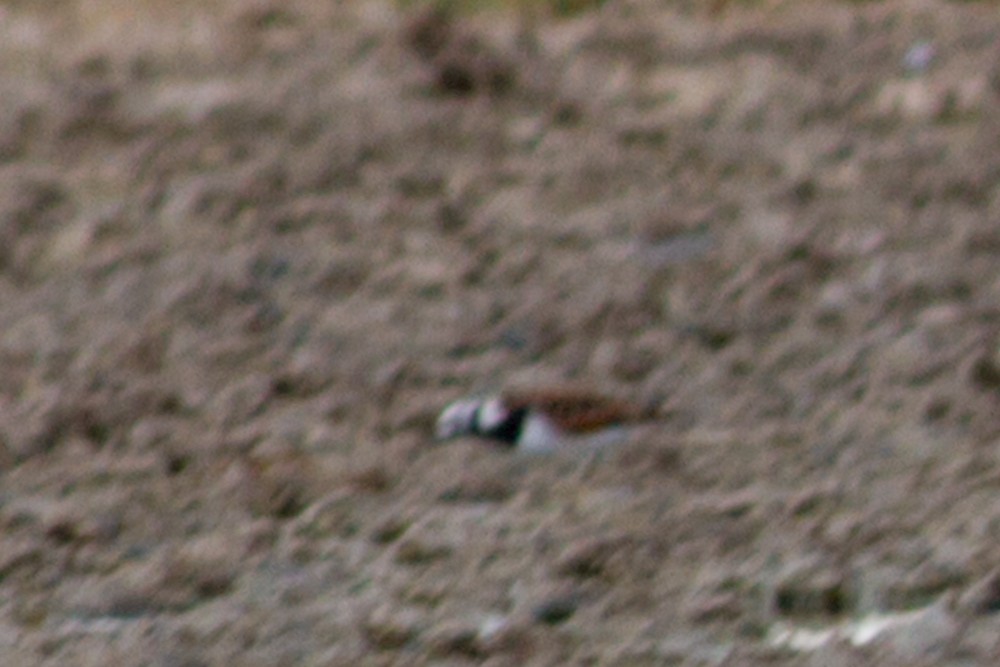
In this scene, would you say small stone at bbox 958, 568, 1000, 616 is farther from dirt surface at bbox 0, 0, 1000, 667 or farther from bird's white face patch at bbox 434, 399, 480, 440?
bird's white face patch at bbox 434, 399, 480, 440

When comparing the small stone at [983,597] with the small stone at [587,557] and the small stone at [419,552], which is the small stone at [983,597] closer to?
the small stone at [587,557]

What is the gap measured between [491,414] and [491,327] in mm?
240

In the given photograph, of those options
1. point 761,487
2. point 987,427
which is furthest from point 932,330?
point 761,487

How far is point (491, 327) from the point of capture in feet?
7.40

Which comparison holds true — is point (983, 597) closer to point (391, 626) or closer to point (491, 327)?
point (391, 626)

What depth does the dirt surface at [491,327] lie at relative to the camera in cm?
172

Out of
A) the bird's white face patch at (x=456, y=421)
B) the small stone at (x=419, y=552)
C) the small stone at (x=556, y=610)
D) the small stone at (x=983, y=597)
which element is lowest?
the small stone at (x=983, y=597)

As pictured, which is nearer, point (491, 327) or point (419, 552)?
point (419, 552)

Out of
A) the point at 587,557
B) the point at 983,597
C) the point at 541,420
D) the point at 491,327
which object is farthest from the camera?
the point at 491,327

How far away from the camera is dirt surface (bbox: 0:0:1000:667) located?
1721 millimetres

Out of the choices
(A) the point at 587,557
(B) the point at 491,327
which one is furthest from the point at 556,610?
(B) the point at 491,327

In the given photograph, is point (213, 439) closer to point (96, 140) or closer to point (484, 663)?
point (484, 663)

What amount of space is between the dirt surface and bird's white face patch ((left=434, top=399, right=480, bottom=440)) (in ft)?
0.05

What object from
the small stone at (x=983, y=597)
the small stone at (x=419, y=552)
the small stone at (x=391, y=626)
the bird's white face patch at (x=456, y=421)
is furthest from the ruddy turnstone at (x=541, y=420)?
the small stone at (x=983, y=597)
